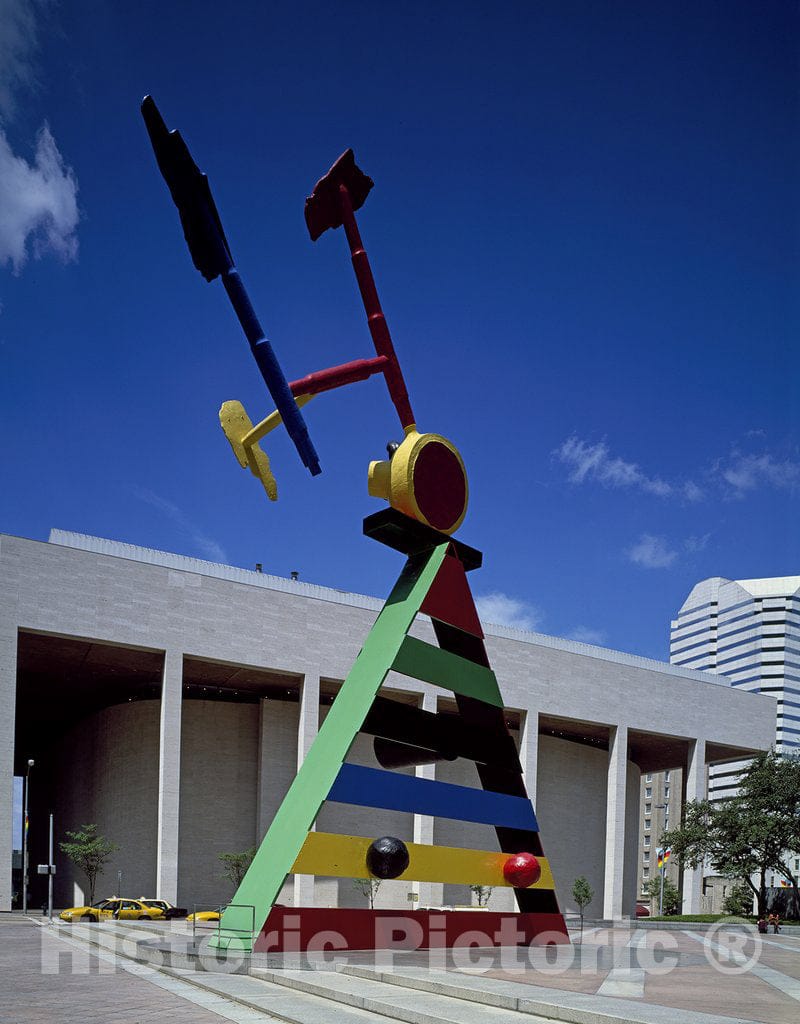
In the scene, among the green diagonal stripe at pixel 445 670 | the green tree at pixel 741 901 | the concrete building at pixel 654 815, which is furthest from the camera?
the concrete building at pixel 654 815

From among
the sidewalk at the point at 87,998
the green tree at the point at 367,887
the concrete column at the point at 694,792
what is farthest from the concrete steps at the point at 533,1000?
the concrete column at the point at 694,792

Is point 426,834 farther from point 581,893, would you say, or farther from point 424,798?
point 424,798

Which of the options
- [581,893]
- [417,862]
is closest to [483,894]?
[581,893]

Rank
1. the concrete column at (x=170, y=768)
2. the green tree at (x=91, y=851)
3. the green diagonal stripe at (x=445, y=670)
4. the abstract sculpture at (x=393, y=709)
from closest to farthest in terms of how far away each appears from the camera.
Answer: the abstract sculpture at (x=393, y=709)
the green diagonal stripe at (x=445, y=670)
the concrete column at (x=170, y=768)
the green tree at (x=91, y=851)

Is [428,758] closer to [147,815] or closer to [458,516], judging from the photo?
[458,516]

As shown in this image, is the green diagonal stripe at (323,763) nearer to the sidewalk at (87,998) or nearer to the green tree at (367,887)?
the sidewalk at (87,998)

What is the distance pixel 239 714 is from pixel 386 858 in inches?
1376

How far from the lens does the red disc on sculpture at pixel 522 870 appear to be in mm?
18797

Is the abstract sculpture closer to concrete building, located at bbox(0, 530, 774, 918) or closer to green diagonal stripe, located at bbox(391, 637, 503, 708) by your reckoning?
green diagonal stripe, located at bbox(391, 637, 503, 708)

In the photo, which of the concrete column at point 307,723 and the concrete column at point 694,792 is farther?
the concrete column at point 694,792

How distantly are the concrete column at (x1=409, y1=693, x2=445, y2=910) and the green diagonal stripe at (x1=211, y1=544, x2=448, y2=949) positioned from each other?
96.4 ft

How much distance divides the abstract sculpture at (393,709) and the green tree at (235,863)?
28496mm

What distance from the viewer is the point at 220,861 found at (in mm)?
47719

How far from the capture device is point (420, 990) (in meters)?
13.2
